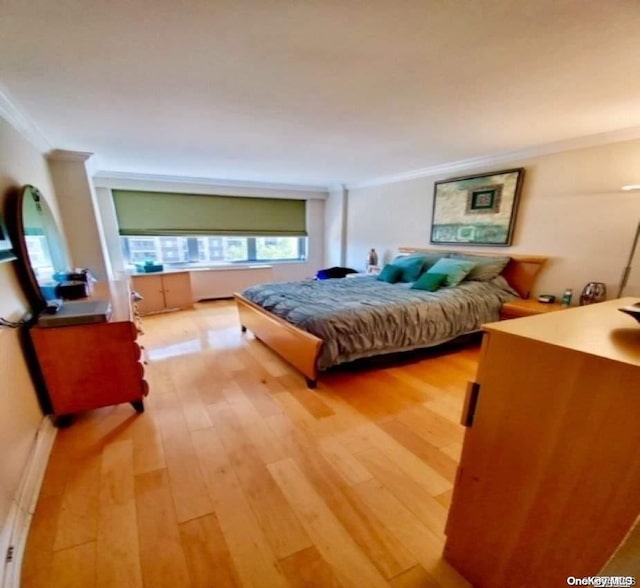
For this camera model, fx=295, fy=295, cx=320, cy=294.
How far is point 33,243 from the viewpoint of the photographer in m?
2.06

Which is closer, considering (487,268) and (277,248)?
(487,268)

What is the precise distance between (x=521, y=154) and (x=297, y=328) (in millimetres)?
2994

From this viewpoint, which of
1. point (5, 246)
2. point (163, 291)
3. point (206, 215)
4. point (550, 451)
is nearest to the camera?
point (550, 451)

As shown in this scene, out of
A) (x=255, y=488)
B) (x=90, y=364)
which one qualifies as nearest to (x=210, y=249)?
(x=90, y=364)

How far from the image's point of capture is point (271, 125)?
7.77 ft

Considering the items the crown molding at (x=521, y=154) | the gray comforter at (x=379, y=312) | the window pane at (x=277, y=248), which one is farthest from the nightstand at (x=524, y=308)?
the window pane at (x=277, y=248)

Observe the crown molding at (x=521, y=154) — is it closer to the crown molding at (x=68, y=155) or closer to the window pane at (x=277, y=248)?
the window pane at (x=277, y=248)

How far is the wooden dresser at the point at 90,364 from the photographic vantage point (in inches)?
70.6

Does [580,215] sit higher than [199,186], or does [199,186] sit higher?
[199,186]

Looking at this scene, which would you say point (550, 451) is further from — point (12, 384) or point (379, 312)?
point (12, 384)

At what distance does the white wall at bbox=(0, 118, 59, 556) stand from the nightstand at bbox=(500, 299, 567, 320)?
3786mm

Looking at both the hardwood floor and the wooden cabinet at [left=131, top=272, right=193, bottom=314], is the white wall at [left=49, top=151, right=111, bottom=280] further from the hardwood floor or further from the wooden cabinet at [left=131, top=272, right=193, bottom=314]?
the hardwood floor

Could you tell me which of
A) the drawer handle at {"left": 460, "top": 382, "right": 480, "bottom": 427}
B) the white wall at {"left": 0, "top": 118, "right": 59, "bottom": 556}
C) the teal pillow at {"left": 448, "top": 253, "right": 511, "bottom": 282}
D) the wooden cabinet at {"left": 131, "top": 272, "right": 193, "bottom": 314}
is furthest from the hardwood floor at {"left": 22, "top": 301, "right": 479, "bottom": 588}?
the wooden cabinet at {"left": 131, "top": 272, "right": 193, "bottom": 314}

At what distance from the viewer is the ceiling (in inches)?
44.9
